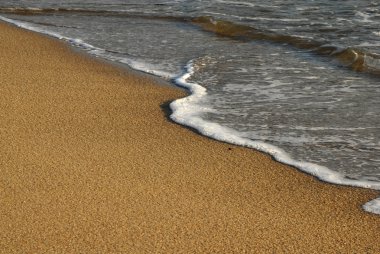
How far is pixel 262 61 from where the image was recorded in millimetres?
8258

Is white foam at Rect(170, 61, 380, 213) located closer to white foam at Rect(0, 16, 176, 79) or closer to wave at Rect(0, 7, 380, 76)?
white foam at Rect(0, 16, 176, 79)

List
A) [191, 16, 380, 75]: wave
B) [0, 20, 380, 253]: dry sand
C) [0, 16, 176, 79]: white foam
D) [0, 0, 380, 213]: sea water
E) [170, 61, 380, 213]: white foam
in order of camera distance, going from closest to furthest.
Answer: [0, 20, 380, 253]: dry sand < [170, 61, 380, 213]: white foam < [0, 0, 380, 213]: sea water < [0, 16, 176, 79]: white foam < [191, 16, 380, 75]: wave

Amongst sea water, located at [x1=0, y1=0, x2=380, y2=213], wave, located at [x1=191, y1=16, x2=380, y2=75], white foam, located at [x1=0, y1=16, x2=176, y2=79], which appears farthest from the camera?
wave, located at [x1=191, y1=16, x2=380, y2=75]

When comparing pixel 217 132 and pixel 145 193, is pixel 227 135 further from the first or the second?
pixel 145 193

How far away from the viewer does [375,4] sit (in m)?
12.0

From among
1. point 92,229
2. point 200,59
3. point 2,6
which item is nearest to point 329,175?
point 92,229

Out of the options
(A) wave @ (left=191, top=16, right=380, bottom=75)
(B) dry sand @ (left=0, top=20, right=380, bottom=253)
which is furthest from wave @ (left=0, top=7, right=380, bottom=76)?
(B) dry sand @ (left=0, top=20, right=380, bottom=253)

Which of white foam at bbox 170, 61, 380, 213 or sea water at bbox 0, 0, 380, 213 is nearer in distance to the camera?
white foam at bbox 170, 61, 380, 213

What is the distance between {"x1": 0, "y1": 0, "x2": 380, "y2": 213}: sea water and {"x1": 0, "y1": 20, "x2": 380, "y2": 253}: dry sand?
0.80ft

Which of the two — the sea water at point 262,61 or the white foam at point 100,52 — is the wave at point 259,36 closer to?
the sea water at point 262,61

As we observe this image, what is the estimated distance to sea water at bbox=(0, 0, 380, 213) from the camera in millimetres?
5500

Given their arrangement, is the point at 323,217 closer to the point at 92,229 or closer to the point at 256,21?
the point at 92,229

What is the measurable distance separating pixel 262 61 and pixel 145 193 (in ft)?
13.3

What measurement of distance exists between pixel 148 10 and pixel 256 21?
191 centimetres
